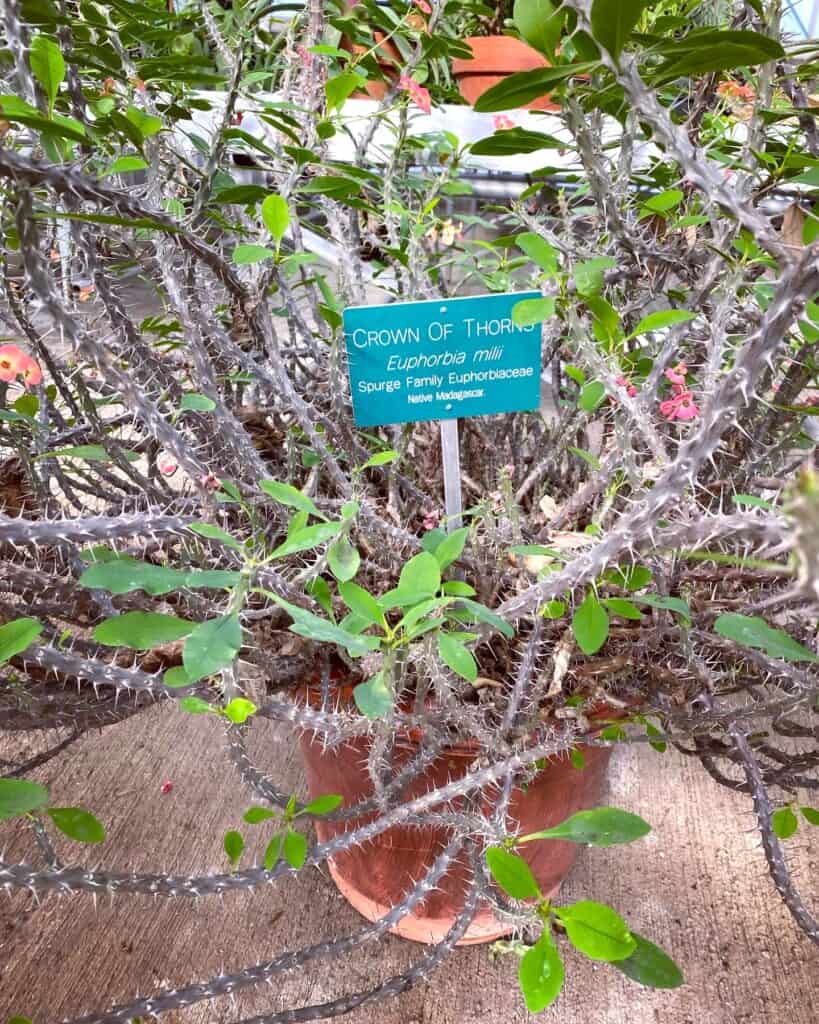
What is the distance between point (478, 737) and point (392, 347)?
0.91ft

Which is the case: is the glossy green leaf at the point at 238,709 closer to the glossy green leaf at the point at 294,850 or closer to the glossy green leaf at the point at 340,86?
the glossy green leaf at the point at 294,850

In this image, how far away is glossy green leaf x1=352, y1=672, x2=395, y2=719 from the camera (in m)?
0.35

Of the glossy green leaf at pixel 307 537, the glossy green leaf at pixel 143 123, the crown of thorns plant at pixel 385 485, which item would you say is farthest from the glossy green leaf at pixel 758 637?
the glossy green leaf at pixel 143 123

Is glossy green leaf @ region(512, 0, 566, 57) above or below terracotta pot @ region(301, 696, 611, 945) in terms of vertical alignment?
above

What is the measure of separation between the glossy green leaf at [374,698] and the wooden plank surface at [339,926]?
0.47 m

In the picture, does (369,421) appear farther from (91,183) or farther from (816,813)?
(816,813)

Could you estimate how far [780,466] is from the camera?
78cm

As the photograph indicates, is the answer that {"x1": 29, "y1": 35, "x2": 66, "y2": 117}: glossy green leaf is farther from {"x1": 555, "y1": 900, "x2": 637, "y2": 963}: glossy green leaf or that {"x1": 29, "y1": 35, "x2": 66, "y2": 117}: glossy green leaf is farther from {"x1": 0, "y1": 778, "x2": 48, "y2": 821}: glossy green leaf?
{"x1": 555, "y1": 900, "x2": 637, "y2": 963}: glossy green leaf

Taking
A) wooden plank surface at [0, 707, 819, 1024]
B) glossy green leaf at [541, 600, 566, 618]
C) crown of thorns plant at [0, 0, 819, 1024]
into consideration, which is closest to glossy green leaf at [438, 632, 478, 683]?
crown of thorns plant at [0, 0, 819, 1024]

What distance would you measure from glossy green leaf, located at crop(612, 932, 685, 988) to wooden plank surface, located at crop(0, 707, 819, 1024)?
38 centimetres

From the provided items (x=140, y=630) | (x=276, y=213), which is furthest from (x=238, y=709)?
(x=276, y=213)

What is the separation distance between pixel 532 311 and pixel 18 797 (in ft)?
1.23

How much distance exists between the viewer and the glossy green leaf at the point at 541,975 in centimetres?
35

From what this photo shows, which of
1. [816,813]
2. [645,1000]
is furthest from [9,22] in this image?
[645,1000]
